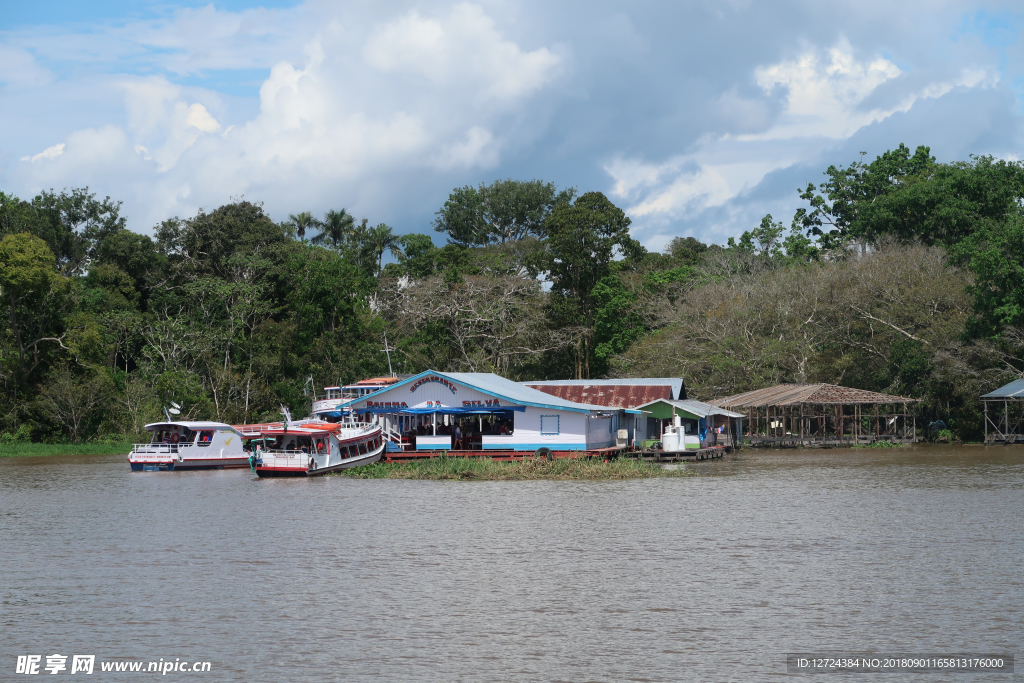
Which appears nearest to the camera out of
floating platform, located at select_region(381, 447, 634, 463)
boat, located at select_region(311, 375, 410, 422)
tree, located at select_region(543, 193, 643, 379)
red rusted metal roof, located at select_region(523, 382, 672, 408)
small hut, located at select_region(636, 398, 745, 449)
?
floating platform, located at select_region(381, 447, 634, 463)

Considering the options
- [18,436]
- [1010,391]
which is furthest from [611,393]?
[18,436]

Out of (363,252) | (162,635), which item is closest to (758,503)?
(162,635)

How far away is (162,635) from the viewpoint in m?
14.9

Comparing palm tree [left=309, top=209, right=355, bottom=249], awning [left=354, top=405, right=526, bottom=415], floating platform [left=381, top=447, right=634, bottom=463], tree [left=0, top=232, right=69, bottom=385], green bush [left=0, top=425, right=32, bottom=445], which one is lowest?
floating platform [left=381, top=447, right=634, bottom=463]

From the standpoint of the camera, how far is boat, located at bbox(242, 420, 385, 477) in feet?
136

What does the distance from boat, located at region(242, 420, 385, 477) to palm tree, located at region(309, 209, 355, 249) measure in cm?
5868

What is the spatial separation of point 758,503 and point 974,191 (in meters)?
56.8

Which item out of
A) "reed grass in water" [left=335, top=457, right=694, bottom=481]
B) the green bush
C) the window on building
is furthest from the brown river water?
the green bush

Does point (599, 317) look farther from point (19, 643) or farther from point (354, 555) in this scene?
point (19, 643)

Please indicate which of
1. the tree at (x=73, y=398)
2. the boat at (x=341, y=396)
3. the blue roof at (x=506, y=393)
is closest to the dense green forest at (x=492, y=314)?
the tree at (x=73, y=398)

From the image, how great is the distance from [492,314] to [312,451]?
3189 centimetres

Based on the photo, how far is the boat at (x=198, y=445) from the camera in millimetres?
48094

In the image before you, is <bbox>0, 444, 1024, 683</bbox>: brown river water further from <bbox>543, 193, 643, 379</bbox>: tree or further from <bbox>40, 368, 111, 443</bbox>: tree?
<bbox>543, 193, 643, 379</bbox>: tree

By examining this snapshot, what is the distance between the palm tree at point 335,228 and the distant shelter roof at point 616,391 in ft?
155
